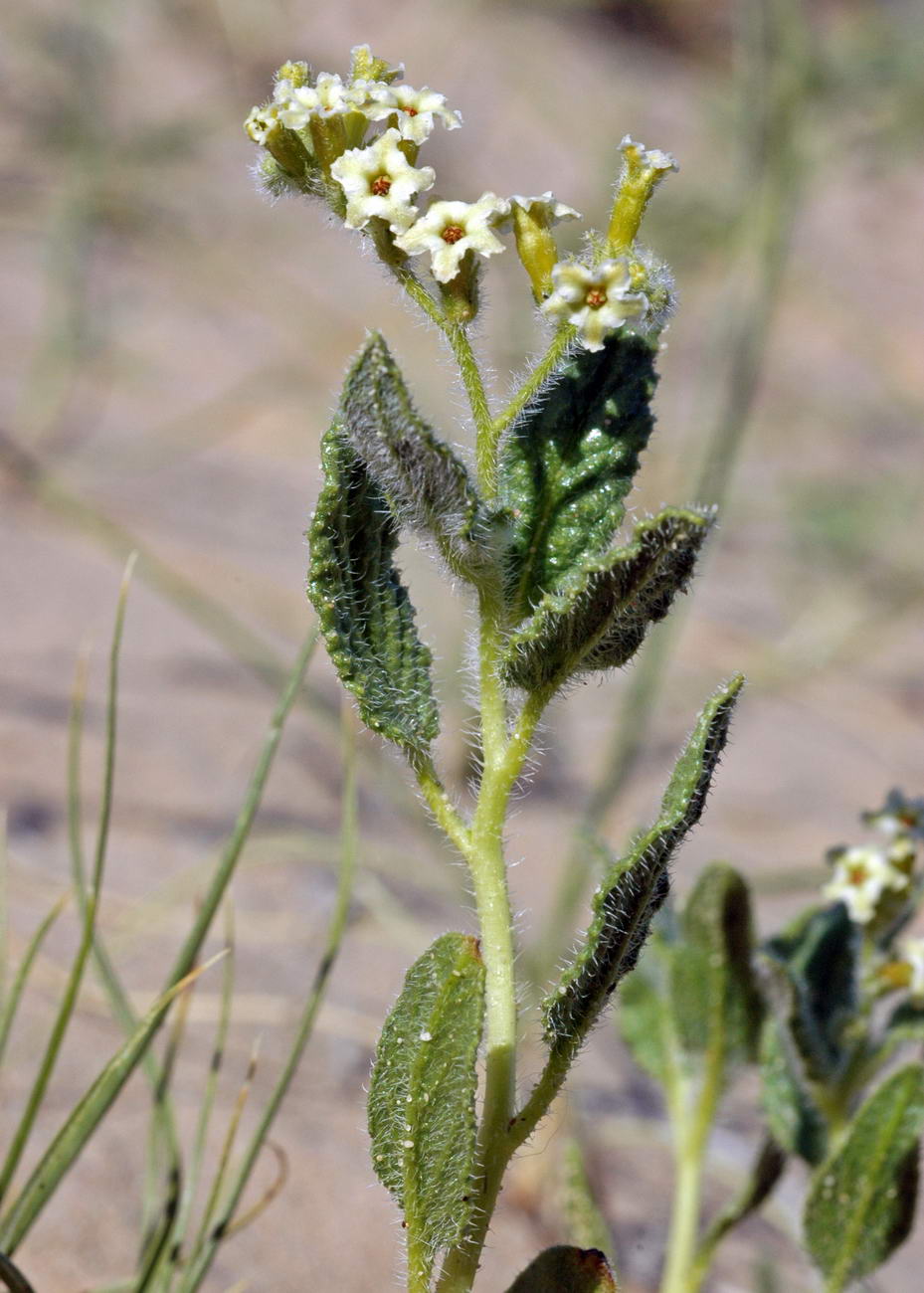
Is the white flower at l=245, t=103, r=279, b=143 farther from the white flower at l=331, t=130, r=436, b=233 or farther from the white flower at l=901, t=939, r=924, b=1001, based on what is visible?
the white flower at l=901, t=939, r=924, b=1001

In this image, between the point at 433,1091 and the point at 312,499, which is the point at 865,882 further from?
the point at 312,499

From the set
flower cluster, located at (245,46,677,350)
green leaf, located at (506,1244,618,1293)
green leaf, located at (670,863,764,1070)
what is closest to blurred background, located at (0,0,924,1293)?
flower cluster, located at (245,46,677,350)

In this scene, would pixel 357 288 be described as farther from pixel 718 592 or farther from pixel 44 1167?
pixel 44 1167

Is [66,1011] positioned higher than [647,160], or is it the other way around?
[647,160]

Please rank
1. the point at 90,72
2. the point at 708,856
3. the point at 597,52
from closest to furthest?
the point at 708,856 → the point at 90,72 → the point at 597,52

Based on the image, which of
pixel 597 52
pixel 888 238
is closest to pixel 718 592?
pixel 888 238

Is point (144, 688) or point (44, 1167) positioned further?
point (144, 688)

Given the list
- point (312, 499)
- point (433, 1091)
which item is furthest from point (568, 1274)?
point (312, 499)
